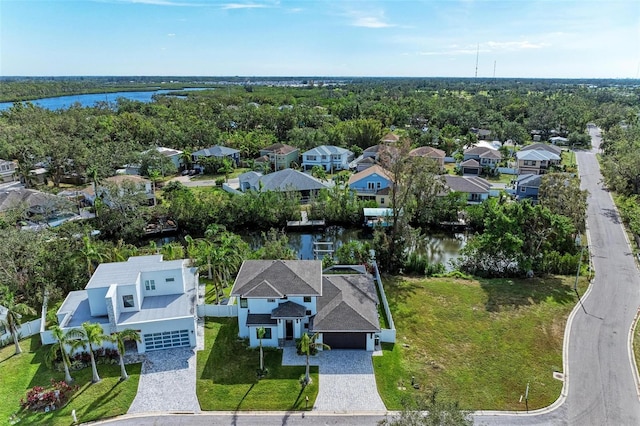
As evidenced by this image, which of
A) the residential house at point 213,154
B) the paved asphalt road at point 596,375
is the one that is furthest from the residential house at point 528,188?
the residential house at point 213,154

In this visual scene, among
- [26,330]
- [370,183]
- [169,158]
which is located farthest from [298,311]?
[169,158]

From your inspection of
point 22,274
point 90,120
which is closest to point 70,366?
point 22,274

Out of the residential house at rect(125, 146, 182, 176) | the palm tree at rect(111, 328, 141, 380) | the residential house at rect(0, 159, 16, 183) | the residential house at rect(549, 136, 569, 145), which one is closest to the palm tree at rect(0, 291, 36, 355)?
the palm tree at rect(111, 328, 141, 380)

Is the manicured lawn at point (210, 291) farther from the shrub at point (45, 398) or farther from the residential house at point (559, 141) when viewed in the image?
the residential house at point (559, 141)

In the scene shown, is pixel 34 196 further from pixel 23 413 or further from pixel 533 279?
pixel 533 279

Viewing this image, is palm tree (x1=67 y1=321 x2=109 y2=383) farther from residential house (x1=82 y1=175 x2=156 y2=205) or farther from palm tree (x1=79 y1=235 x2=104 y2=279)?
residential house (x1=82 y1=175 x2=156 y2=205)
